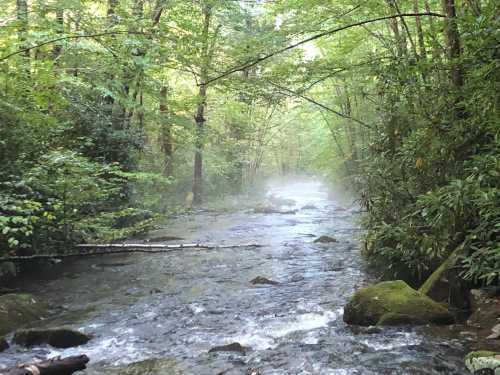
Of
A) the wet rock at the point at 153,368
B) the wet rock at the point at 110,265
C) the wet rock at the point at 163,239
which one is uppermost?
the wet rock at the point at 163,239

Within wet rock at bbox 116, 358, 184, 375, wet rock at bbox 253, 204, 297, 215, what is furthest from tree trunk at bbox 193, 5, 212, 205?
wet rock at bbox 116, 358, 184, 375

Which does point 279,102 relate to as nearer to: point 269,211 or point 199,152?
point 269,211


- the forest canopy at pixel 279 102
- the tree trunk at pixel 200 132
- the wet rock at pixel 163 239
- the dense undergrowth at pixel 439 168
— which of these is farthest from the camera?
the tree trunk at pixel 200 132

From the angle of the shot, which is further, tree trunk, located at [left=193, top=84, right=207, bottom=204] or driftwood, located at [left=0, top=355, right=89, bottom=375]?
tree trunk, located at [left=193, top=84, right=207, bottom=204]

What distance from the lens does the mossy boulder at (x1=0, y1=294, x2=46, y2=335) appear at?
6.03 metres

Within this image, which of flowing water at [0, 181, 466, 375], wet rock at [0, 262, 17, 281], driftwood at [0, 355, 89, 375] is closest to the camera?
driftwood at [0, 355, 89, 375]

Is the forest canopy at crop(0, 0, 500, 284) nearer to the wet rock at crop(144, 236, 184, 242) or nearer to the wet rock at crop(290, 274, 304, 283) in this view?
the wet rock at crop(144, 236, 184, 242)

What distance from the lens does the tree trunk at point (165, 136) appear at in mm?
17014

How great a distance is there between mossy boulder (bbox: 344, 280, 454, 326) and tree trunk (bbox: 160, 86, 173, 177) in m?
12.2

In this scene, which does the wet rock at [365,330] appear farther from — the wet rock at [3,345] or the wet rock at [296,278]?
the wet rock at [3,345]

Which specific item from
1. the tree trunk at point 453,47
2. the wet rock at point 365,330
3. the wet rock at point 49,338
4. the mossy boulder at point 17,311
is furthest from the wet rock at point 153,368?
the tree trunk at point 453,47

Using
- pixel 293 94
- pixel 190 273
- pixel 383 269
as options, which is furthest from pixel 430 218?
pixel 293 94

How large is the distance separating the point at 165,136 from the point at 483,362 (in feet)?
55.5

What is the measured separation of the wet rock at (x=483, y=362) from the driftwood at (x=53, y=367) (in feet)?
12.8
